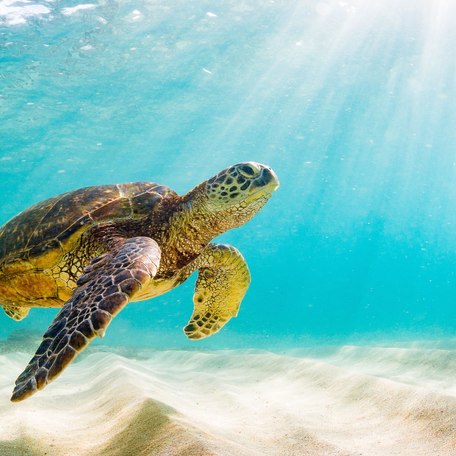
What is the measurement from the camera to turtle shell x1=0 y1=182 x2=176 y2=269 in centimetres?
379

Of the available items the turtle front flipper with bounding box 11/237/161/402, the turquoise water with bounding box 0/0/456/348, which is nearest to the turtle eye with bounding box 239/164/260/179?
the turtle front flipper with bounding box 11/237/161/402

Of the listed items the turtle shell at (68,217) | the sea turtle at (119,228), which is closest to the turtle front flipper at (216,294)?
the sea turtle at (119,228)

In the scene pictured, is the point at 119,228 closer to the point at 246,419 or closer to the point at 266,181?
the point at 266,181

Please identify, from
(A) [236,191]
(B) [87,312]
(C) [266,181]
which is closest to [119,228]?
(A) [236,191]

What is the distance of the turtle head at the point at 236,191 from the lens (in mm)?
3771

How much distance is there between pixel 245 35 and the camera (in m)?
17.5

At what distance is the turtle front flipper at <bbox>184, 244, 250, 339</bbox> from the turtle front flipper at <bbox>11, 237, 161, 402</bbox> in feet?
6.12

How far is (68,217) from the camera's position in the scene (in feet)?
12.8

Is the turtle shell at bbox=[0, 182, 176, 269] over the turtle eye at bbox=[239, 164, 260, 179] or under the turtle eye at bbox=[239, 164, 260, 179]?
under

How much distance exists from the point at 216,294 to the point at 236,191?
1599 millimetres

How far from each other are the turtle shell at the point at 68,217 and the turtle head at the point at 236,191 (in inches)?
24.1

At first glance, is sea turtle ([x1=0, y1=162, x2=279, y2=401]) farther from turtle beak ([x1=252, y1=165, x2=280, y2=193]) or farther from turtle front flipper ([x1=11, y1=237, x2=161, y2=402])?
turtle front flipper ([x1=11, y1=237, x2=161, y2=402])

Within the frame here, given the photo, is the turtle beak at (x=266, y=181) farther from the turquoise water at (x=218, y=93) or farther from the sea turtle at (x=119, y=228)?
the turquoise water at (x=218, y=93)

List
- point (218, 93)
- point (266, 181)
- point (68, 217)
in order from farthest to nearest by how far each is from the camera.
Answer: point (218, 93) → point (68, 217) → point (266, 181)
